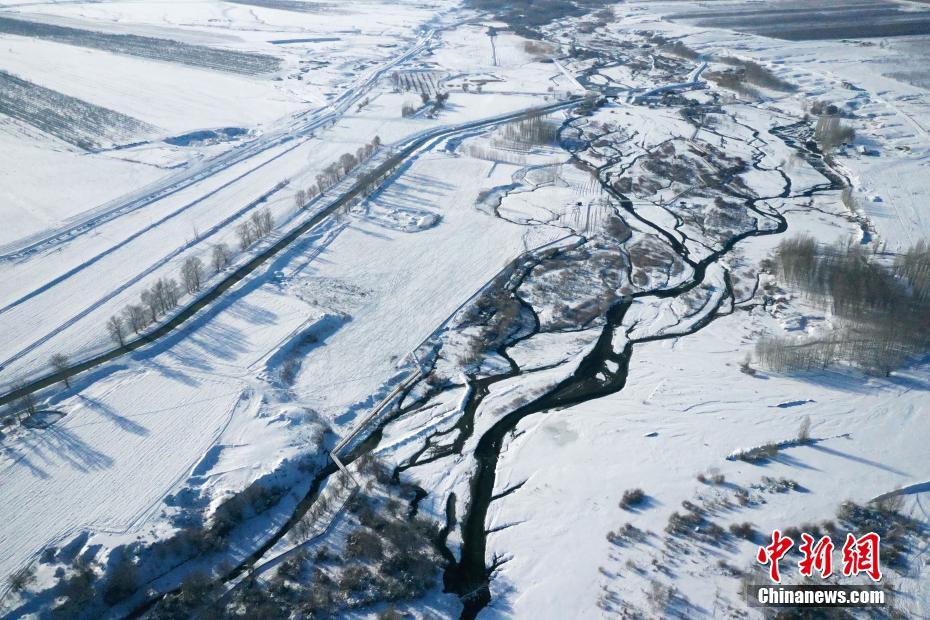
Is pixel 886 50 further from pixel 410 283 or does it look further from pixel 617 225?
pixel 410 283

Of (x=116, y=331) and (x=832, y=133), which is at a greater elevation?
(x=832, y=133)

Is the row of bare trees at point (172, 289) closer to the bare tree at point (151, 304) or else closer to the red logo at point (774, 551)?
the bare tree at point (151, 304)

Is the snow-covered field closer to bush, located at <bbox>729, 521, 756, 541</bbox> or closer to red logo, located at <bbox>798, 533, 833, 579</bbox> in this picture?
bush, located at <bbox>729, 521, 756, 541</bbox>

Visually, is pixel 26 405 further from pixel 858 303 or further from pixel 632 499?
pixel 858 303

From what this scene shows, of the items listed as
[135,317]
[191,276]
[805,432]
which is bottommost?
[805,432]

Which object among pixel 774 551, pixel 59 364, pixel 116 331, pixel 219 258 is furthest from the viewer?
pixel 219 258

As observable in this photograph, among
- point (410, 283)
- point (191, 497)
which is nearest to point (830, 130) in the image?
point (410, 283)

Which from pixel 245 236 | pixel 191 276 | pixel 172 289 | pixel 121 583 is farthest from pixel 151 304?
pixel 121 583
